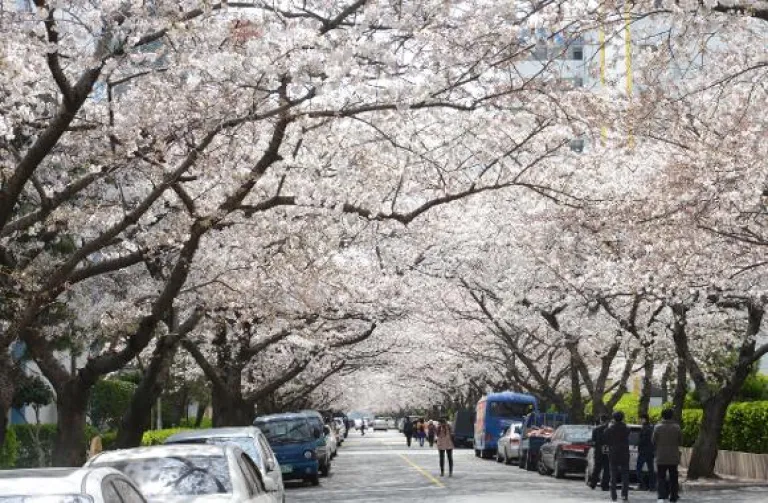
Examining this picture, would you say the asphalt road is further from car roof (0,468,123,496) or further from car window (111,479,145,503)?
car roof (0,468,123,496)

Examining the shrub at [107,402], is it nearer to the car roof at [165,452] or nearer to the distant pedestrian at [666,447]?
the distant pedestrian at [666,447]

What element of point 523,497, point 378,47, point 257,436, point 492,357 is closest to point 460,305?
point 492,357

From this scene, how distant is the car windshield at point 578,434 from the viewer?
32781mm

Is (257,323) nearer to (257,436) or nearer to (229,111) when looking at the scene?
(257,436)

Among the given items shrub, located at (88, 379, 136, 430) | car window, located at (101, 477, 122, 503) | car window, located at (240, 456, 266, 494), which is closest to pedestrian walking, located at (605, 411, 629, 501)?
car window, located at (240, 456, 266, 494)

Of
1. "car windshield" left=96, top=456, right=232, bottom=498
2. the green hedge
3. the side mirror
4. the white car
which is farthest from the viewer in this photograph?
the green hedge

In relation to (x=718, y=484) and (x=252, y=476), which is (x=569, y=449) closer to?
(x=718, y=484)

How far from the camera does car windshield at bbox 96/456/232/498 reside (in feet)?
37.4

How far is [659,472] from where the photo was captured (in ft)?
72.4

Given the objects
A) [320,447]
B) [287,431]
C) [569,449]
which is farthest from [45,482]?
[320,447]

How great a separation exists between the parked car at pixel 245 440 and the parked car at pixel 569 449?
636 inches

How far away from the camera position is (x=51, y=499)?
22.4ft

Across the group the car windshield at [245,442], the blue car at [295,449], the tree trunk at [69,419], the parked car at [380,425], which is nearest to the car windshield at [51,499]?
the car windshield at [245,442]

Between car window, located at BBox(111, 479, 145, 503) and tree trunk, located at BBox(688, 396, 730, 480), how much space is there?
22.8 meters
